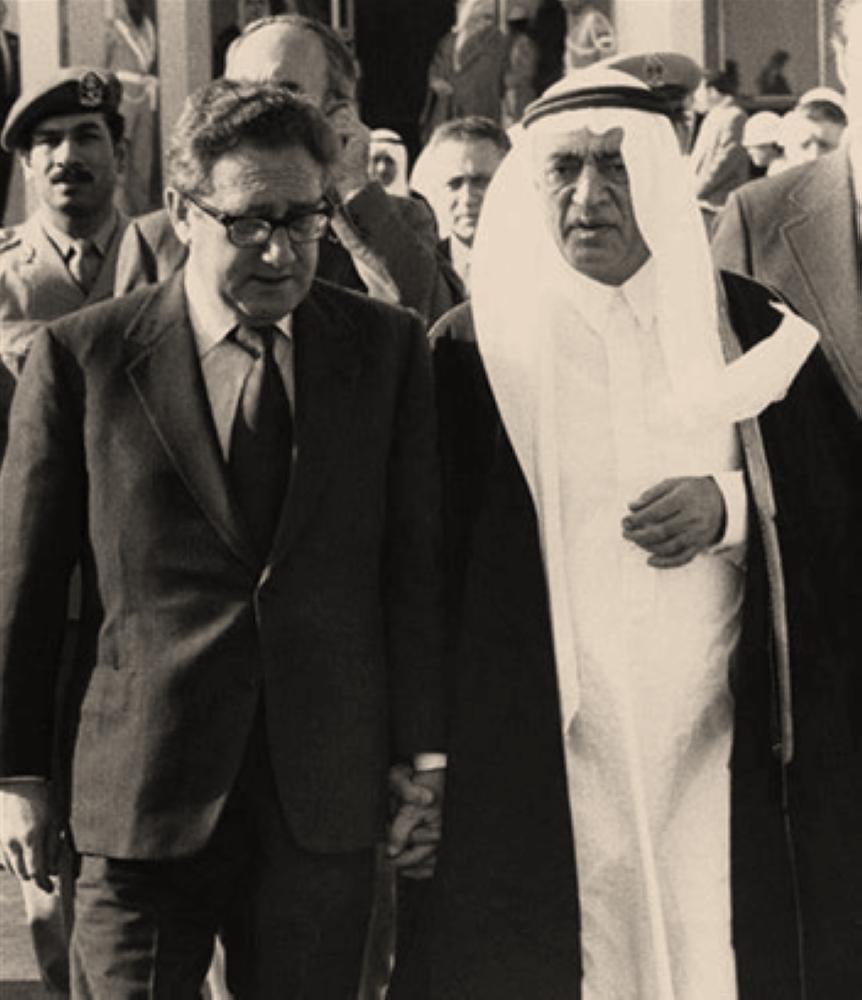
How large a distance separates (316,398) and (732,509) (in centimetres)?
86

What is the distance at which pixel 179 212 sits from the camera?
147 inches

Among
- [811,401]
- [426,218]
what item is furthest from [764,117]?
[811,401]

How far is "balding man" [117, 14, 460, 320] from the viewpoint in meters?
4.59

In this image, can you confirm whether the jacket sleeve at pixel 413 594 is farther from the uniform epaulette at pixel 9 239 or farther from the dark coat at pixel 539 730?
the uniform epaulette at pixel 9 239

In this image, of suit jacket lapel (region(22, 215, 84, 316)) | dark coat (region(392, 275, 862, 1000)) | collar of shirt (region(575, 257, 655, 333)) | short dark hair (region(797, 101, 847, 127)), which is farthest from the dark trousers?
short dark hair (region(797, 101, 847, 127))

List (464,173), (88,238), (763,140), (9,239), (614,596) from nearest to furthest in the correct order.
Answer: (614,596), (88,238), (9,239), (464,173), (763,140)

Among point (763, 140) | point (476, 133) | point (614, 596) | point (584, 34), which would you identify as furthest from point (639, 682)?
point (584, 34)

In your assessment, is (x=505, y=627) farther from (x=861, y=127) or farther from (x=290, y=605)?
(x=861, y=127)

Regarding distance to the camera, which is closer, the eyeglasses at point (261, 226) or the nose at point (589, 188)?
the eyeglasses at point (261, 226)

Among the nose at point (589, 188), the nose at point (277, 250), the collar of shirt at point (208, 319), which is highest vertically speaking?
the nose at point (589, 188)

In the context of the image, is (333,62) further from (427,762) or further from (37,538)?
(427,762)

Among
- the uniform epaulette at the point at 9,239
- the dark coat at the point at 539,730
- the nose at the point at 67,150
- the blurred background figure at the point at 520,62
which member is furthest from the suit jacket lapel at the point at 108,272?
the blurred background figure at the point at 520,62

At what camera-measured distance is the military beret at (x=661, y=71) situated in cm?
445

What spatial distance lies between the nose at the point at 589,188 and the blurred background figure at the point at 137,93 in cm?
898
